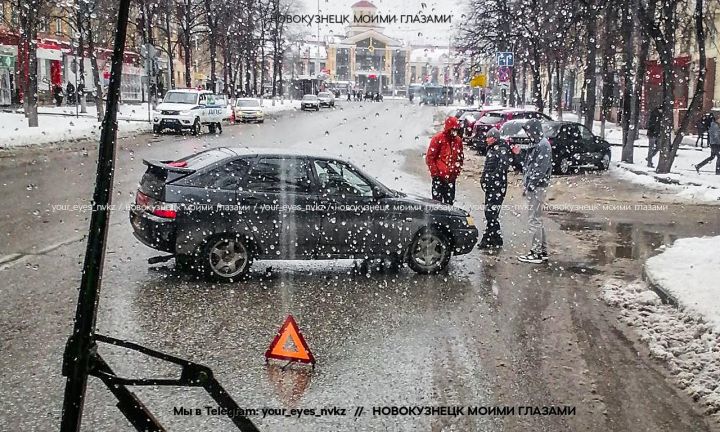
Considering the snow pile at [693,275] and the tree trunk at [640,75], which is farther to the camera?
the tree trunk at [640,75]

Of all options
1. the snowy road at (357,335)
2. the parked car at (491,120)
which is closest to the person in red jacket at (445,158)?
the snowy road at (357,335)

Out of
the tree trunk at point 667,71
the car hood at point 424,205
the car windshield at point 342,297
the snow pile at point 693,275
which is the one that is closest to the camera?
the car windshield at point 342,297

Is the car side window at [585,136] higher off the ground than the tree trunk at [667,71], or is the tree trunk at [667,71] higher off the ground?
the tree trunk at [667,71]

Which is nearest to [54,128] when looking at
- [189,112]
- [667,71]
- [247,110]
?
[189,112]

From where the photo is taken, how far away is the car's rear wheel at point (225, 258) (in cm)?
811

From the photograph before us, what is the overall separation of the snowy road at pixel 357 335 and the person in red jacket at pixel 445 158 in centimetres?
131

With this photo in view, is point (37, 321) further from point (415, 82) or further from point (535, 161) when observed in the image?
point (415, 82)

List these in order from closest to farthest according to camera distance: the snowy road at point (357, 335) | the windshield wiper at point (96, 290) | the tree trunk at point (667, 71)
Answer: the windshield wiper at point (96, 290) → the snowy road at point (357, 335) → the tree trunk at point (667, 71)

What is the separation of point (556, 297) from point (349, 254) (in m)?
2.35

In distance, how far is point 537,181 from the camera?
9.93 meters

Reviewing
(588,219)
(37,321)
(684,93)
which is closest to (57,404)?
(37,321)

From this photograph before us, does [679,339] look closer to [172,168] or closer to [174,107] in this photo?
[172,168]

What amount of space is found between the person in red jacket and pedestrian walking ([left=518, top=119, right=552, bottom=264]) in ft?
Answer: 5.70

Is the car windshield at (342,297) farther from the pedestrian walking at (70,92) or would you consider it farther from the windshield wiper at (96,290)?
the pedestrian walking at (70,92)
